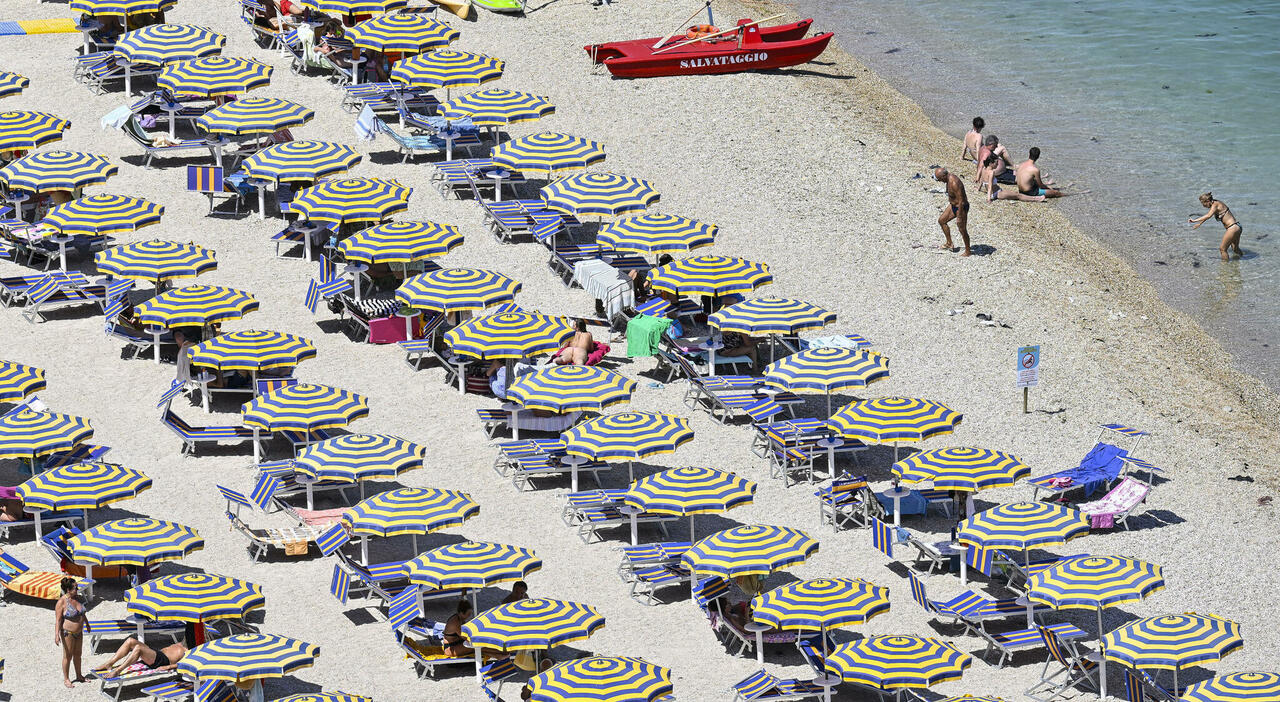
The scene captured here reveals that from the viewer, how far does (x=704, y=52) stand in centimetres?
4262

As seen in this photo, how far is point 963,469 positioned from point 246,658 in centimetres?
954

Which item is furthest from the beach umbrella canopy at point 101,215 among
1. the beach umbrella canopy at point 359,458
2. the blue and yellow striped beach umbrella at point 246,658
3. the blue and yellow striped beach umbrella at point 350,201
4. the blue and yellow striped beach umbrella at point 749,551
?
the blue and yellow striped beach umbrella at point 749,551

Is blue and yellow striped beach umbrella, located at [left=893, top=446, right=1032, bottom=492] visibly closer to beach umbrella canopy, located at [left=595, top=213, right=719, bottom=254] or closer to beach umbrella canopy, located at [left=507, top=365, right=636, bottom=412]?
beach umbrella canopy, located at [left=507, top=365, right=636, bottom=412]

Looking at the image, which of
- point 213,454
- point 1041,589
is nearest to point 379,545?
point 213,454

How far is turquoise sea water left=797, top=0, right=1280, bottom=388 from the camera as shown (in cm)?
3688

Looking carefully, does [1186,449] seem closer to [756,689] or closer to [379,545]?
[756,689]

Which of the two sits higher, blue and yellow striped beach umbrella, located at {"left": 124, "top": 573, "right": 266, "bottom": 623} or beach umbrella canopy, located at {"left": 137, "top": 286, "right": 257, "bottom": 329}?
beach umbrella canopy, located at {"left": 137, "top": 286, "right": 257, "bottom": 329}

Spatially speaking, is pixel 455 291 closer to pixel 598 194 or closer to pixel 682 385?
pixel 682 385

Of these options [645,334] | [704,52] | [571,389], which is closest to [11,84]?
[704,52]

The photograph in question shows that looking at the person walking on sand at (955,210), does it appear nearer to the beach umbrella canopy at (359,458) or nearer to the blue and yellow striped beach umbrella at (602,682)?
the beach umbrella canopy at (359,458)

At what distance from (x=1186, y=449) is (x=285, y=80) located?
2021 cm

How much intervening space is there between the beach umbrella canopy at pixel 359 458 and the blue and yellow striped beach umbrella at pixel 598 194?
8003 millimetres

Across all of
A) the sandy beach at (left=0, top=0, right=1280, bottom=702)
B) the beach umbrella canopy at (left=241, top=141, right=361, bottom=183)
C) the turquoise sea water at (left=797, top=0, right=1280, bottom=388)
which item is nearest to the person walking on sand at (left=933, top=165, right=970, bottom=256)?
the sandy beach at (left=0, top=0, right=1280, bottom=702)

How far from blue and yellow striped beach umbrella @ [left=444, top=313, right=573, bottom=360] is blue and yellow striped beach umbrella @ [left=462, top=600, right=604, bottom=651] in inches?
263
